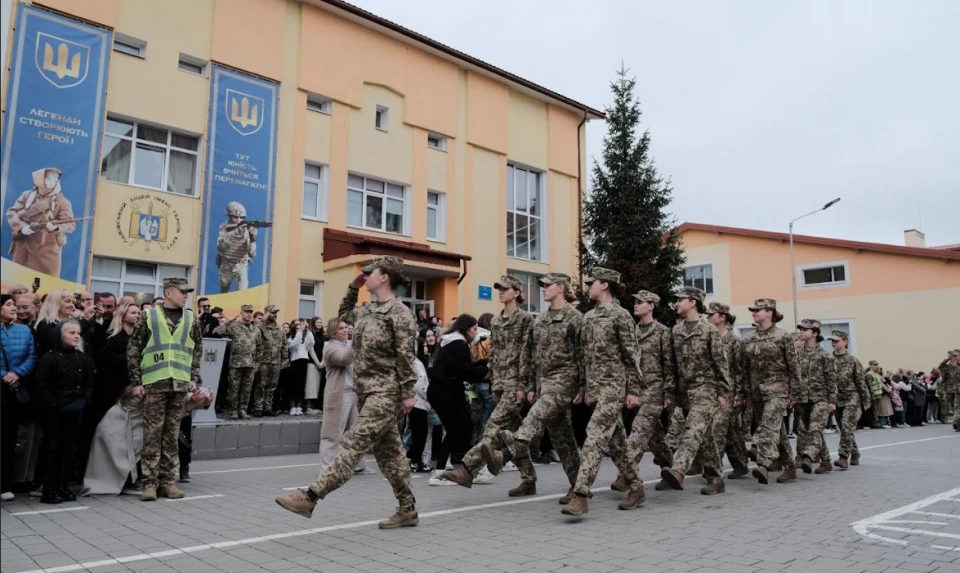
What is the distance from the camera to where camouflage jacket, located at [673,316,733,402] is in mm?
7773

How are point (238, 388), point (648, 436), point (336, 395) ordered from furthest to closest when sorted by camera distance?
1. point (238, 388)
2. point (336, 395)
3. point (648, 436)

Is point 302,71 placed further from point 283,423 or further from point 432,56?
point 283,423

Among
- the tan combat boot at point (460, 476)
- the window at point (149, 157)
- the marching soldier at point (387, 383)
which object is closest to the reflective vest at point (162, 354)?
the marching soldier at point (387, 383)

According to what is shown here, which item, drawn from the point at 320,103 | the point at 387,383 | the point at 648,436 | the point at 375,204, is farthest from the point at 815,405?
the point at 320,103

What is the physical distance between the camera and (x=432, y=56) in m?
23.1

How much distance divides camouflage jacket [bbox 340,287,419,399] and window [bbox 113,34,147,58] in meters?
13.9

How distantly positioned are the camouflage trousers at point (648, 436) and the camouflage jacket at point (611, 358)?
76 centimetres

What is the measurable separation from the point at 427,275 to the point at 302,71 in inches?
269

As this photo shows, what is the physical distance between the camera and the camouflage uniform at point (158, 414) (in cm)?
711

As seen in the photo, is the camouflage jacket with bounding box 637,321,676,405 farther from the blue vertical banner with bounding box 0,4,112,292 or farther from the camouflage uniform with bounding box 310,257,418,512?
the blue vertical banner with bounding box 0,4,112,292

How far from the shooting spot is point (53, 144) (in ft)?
49.3

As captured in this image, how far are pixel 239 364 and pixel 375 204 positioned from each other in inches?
388

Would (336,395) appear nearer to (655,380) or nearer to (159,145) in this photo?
(655,380)

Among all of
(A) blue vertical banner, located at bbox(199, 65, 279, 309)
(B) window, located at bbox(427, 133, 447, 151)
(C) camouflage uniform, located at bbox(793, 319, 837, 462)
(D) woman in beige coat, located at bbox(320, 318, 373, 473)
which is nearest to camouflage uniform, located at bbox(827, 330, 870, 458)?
(C) camouflage uniform, located at bbox(793, 319, 837, 462)
